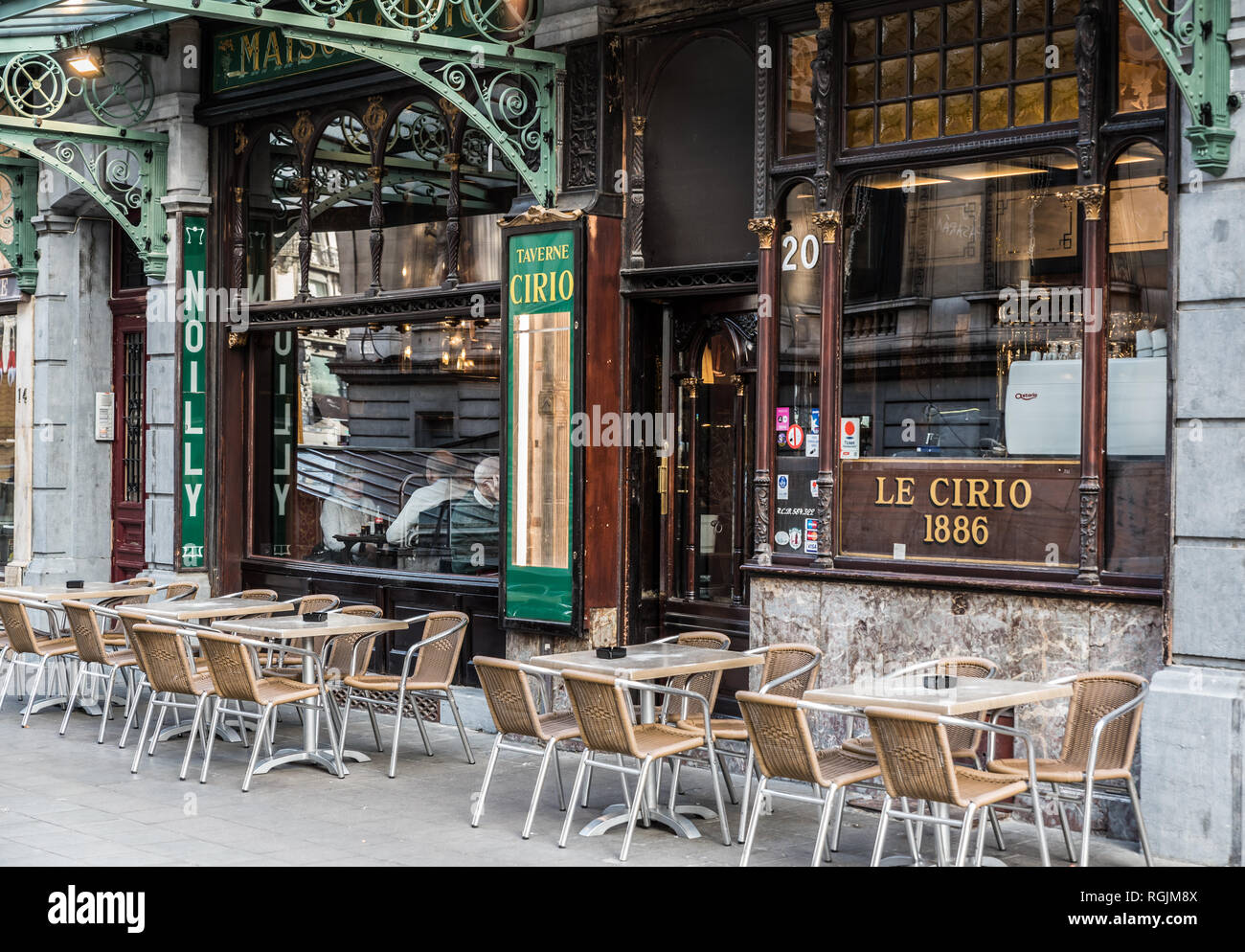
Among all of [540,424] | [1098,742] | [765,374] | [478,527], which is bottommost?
[1098,742]

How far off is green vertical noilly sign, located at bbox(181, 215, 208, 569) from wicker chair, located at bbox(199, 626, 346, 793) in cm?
432

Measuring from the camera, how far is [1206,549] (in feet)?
25.5

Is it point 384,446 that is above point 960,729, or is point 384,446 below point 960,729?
above

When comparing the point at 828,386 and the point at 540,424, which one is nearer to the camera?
the point at 828,386

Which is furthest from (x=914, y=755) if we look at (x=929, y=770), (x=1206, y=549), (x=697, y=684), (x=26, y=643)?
(x=26, y=643)

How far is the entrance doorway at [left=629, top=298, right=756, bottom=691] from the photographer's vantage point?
10625 mm

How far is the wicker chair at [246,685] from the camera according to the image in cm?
950

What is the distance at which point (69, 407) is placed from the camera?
51.8 feet

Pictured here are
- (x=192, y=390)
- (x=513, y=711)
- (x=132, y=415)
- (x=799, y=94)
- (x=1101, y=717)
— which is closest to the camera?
(x=1101, y=717)

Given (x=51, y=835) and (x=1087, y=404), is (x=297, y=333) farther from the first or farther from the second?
(x=1087, y=404)

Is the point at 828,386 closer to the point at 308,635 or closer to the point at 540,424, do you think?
the point at 540,424

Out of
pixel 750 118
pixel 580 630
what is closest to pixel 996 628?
pixel 580 630

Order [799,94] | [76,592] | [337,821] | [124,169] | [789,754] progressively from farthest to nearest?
[124,169] → [76,592] → [799,94] → [337,821] → [789,754]

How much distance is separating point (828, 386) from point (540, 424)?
7.61 ft
